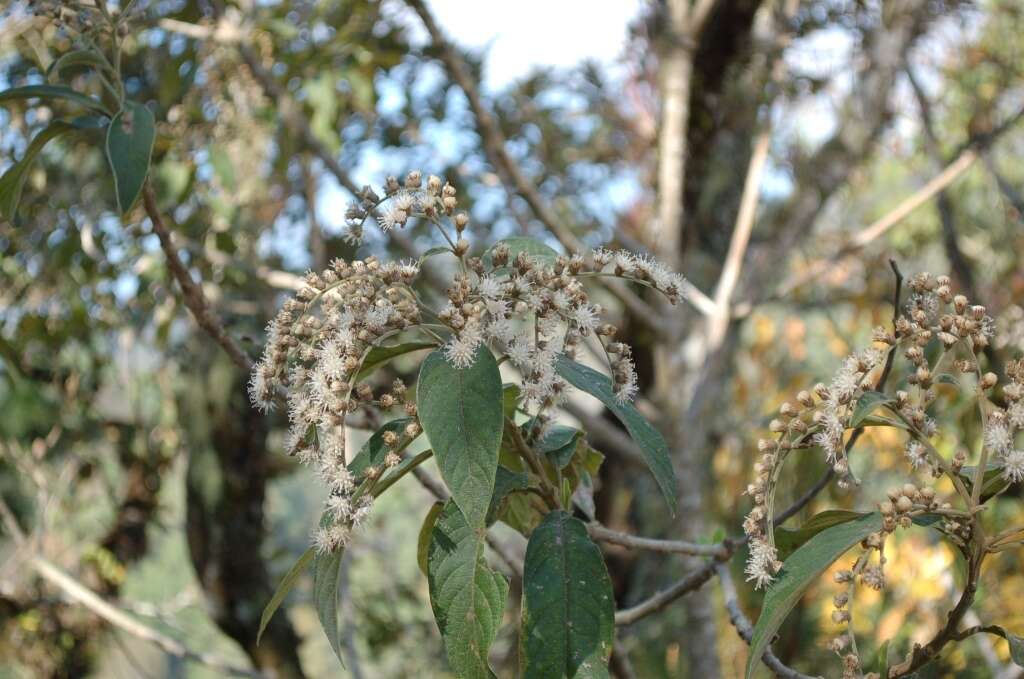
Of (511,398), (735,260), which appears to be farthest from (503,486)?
(735,260)

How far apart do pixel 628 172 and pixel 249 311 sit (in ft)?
4.40

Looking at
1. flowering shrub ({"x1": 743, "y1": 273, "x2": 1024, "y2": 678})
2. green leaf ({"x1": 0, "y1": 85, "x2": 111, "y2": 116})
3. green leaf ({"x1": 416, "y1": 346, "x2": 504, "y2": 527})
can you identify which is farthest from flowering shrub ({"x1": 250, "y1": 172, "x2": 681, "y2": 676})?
green leaf ({"x1": 0, "y1": 85, "x2": 111, "y2": 116})

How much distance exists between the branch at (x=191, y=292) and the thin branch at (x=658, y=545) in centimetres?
39

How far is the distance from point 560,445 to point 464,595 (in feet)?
0.55

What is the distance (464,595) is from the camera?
0.70 m

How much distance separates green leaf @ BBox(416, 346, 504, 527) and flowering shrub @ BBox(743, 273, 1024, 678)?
191 mm

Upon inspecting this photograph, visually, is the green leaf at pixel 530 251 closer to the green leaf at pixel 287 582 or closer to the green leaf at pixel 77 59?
the green leaf at pixel 287 582

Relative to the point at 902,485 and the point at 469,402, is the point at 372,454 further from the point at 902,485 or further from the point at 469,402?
the point at 902,485

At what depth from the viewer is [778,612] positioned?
0.62 meters

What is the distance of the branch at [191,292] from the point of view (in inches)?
39.3

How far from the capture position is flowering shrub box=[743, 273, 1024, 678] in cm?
65

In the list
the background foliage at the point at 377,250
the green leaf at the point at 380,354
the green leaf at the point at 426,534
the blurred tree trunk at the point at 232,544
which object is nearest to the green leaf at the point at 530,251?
the green leaf at the point at 380,354

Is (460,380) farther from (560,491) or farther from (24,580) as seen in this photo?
(24,580)

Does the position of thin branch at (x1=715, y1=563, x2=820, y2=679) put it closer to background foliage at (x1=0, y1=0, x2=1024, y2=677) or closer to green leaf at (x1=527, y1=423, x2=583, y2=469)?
green leaf at (x1=527, y1=423, x2=583, y2=469)
